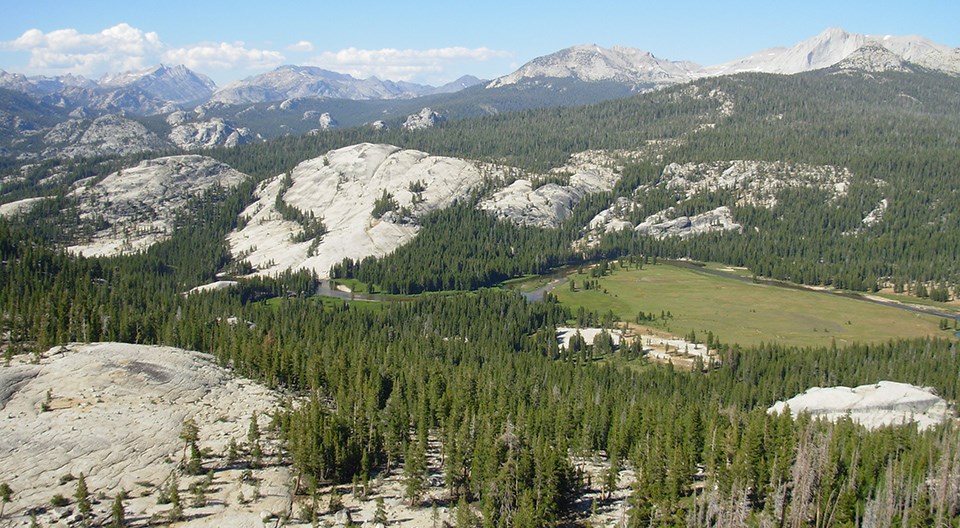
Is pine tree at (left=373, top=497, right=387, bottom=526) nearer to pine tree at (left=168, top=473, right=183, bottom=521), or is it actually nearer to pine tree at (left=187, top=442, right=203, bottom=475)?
pine tree at (left=168, top=473, right=183, bottom=521)

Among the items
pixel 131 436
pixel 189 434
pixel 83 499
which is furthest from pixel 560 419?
pixel 83 499

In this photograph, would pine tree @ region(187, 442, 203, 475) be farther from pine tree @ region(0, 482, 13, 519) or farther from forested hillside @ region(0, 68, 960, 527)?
pine tree @ region(0, 482, 13, 519)

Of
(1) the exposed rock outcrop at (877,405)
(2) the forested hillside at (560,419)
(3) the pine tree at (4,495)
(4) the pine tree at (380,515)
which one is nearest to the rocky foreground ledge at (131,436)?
(3) the pine tree at (4,495)

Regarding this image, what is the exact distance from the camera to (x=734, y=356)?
6398 inches

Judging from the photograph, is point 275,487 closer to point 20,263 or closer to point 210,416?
point 210,416

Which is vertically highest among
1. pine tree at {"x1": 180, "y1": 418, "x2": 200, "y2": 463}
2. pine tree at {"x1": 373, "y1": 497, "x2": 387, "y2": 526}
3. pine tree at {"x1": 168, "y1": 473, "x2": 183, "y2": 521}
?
pine tree at {"x1": 180, "y1": 418, "x2": 200, "y2": 463}

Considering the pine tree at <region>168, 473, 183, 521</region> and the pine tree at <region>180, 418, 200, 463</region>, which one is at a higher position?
the pine tree at <region>180, 418, 200, 463</region>

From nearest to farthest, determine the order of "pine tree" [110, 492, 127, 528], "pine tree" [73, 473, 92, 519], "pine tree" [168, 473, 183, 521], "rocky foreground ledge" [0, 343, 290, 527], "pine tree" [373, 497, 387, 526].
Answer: "pine tree" [110, 492, 127, 528], "pine tree" [73, 473, 92, 519], "pine tree" [168, 473, 183, 521], "pine tree" [373, 497, 387, 526], "rocky foreground ledge" [0, 343, 290, 527]

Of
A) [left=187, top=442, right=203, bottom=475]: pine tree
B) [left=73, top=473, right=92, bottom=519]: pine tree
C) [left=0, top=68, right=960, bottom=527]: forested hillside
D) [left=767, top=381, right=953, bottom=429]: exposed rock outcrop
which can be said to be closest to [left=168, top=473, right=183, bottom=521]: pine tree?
[left=187, top=442, right=203, bottom=475]: pine tree

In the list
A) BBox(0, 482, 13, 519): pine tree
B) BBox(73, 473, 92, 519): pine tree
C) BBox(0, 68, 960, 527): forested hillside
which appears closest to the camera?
BBox(73, 473, 92, 519): pine tree

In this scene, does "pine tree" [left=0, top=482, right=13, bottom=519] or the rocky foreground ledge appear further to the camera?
the rocky foreground ledge

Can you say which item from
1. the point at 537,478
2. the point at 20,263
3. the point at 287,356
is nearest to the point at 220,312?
the point at 20,263

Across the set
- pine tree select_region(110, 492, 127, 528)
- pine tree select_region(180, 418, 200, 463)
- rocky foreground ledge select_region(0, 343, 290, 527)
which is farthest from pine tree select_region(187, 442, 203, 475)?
pine tree select_region(110, 492, 127, 528)

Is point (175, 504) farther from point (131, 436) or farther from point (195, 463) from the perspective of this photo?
point (131, 436)
